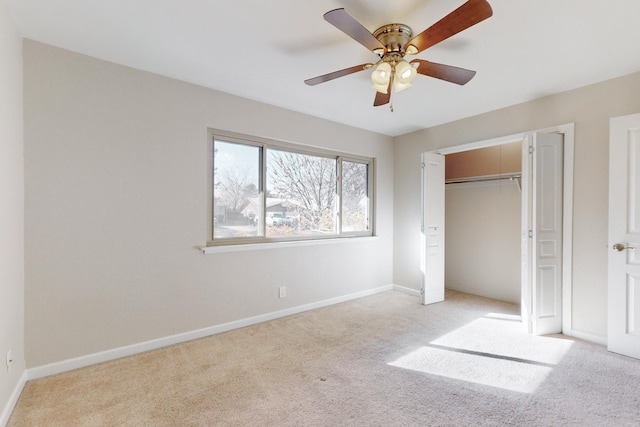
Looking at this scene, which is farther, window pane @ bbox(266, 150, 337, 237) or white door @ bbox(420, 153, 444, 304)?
white door @ bbox(420, 153, 444, 304)

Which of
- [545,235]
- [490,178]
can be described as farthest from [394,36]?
[490,178]

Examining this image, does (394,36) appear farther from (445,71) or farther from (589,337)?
(589,337)

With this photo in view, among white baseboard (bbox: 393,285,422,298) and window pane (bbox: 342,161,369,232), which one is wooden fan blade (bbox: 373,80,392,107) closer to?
window pane (bbox: 342,161,369,232)

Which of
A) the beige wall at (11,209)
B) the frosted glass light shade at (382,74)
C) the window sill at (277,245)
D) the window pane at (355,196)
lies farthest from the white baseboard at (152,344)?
the frosted glass light shade at (382,74)

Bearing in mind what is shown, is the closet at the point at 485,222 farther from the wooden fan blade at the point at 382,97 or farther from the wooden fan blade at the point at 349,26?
the wooden fan blade at the point at 349,26

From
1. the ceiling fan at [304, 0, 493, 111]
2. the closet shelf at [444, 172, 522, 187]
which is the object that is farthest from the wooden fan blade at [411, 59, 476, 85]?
the closet shelf at [444, 172, 522, 187]

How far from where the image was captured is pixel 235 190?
3227mm

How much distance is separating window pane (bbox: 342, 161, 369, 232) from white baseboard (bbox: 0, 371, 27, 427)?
339 cm

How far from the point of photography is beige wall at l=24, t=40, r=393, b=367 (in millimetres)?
2209

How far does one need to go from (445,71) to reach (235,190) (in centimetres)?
228

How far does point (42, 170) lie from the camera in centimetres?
220

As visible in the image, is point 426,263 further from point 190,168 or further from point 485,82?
point 190,168

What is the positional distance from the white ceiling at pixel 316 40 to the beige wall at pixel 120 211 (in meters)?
0.23

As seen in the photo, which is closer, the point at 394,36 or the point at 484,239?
the point at 394,36
